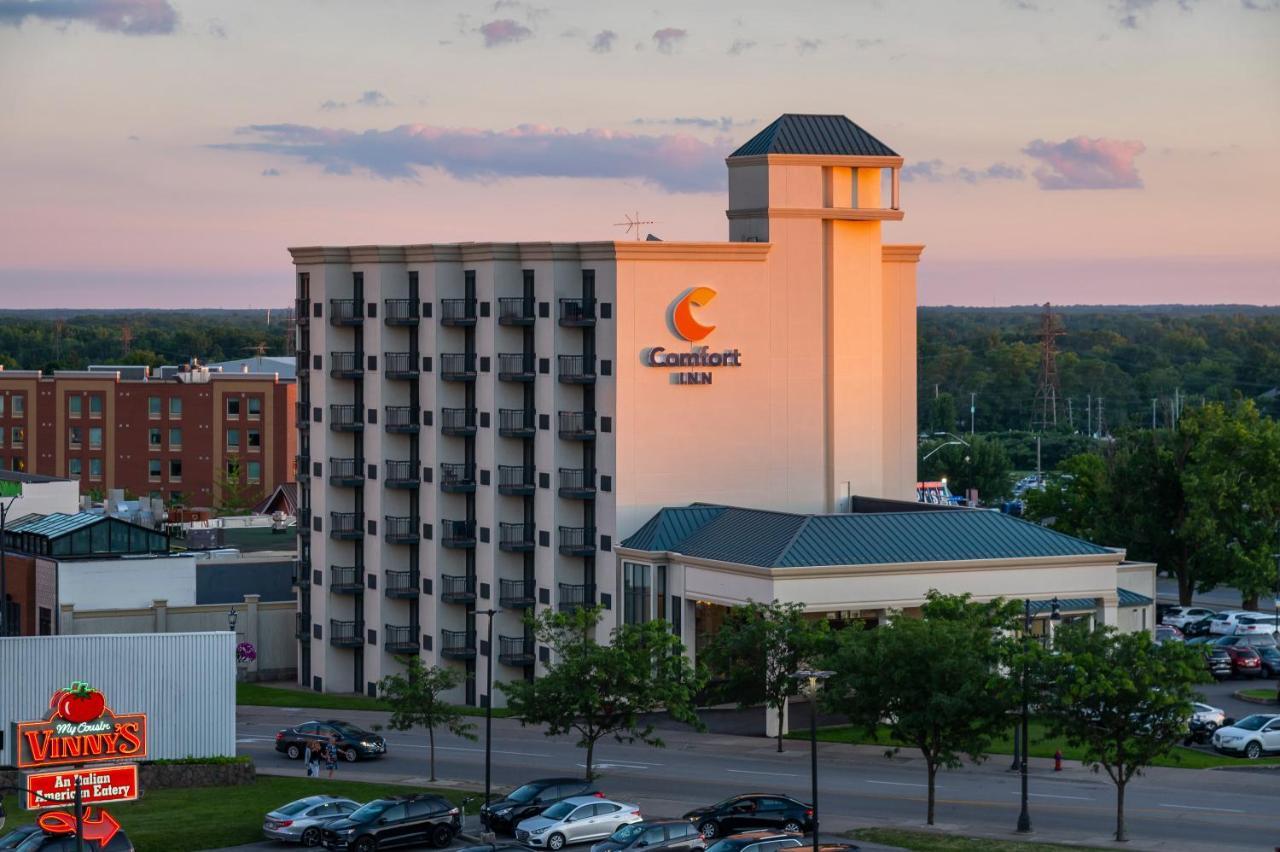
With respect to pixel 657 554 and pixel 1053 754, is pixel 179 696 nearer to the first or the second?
pixel 657 554

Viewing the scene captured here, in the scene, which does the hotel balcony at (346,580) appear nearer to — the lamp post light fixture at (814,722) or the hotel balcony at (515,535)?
the hotel balcony at (515,535)

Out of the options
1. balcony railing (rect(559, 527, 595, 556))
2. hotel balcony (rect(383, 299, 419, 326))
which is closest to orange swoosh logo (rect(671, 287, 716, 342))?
balcony railing (rect(559, 527, 595, 556))

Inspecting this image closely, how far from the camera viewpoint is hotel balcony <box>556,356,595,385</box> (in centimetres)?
10425

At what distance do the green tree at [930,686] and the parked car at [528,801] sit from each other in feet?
34.9

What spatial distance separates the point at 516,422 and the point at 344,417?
39.5 ft

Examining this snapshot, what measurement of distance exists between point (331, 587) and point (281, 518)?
1838 inches

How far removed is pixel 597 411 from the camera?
10406cm

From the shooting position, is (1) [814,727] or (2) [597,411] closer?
(1) [814,727]

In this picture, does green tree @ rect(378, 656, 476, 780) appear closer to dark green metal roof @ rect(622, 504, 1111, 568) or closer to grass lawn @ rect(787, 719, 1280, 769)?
grass lawn @ rect(787, 719, 1280, 769)

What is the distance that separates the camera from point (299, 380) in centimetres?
11825

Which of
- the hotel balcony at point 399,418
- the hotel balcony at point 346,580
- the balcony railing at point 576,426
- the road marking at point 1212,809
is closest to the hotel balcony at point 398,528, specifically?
the hotel balcony at point 346,580

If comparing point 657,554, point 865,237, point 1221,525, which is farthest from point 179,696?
point 1221,525

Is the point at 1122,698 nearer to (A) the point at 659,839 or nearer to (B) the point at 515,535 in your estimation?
(A) the point at 659,839

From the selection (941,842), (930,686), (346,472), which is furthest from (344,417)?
(941,842)
